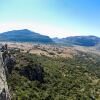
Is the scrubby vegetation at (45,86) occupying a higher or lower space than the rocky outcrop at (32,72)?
lower

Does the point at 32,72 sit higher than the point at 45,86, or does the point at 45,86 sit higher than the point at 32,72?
the point at 32,72

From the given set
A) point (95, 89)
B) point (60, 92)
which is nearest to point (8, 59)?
point (60, 92)

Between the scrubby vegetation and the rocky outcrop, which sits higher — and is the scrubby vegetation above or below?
below

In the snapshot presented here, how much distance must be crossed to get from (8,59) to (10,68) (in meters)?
4.31

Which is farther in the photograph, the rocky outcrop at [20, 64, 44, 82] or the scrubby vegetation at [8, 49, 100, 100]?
the rocky outcrop at [20, 64, 44, 82]

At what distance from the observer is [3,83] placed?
130ft

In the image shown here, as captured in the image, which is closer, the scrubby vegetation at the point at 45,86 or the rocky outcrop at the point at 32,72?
the scrubby vegetation at the point at 45,86

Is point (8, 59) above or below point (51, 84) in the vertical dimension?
above

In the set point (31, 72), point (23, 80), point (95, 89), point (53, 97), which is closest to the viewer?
point (53, 97)

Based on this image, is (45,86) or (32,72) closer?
(45,86)

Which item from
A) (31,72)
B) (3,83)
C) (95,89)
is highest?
(3,83)

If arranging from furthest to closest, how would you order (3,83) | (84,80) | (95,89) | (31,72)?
(84,80), (95,89), (31,72), (3,83)

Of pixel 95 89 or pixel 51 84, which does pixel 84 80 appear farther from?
pixel 51 84

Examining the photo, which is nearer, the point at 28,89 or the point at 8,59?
the point at 28,89
